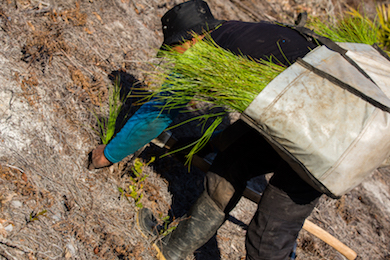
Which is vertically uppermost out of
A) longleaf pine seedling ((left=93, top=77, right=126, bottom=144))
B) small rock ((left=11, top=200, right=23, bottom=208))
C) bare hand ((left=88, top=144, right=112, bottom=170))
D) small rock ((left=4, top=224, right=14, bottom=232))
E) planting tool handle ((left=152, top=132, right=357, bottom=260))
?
longleaf pine seedling ((left=93, top=77, right=126, bottom=144))

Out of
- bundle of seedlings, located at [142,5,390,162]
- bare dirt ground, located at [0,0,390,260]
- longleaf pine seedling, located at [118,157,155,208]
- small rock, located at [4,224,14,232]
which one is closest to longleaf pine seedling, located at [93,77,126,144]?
bare dirt ground, located at [0,0,390,260]

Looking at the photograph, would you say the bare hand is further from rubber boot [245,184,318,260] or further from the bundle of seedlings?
rubber boot [245,184,318,260]

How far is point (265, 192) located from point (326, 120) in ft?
2.03

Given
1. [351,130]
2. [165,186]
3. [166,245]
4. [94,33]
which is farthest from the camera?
[94,33]

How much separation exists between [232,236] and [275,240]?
0.94 meters

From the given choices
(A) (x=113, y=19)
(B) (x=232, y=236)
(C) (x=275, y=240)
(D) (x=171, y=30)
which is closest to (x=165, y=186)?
(B) (x=232, y=236)

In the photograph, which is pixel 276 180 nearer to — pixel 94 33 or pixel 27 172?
pixel 27 172

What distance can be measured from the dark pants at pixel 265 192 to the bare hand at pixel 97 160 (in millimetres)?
715

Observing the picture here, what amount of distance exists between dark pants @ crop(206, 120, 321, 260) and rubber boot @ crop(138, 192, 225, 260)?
65 millimetres

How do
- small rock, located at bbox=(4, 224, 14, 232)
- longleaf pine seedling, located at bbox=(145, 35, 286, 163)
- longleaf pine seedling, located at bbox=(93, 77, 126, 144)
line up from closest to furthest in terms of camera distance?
longleaf pine seedling, located at bbox=(145, 35, 286, 163), small rock, located at bbox=(4, 224, 14, 232), longleaf pine seedling, located at bbox=(93, 77, 126, 144)

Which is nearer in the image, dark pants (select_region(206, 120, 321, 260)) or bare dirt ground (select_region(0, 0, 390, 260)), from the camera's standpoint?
dark pants (select_region(206, 120, 321, 260))

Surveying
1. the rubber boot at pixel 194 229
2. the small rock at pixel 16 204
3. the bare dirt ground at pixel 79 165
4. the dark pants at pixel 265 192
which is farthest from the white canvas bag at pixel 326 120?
the small rock at pixel 16 204

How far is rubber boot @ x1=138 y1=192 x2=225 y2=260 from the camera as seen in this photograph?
5.72ft

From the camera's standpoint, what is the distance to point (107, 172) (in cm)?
204
